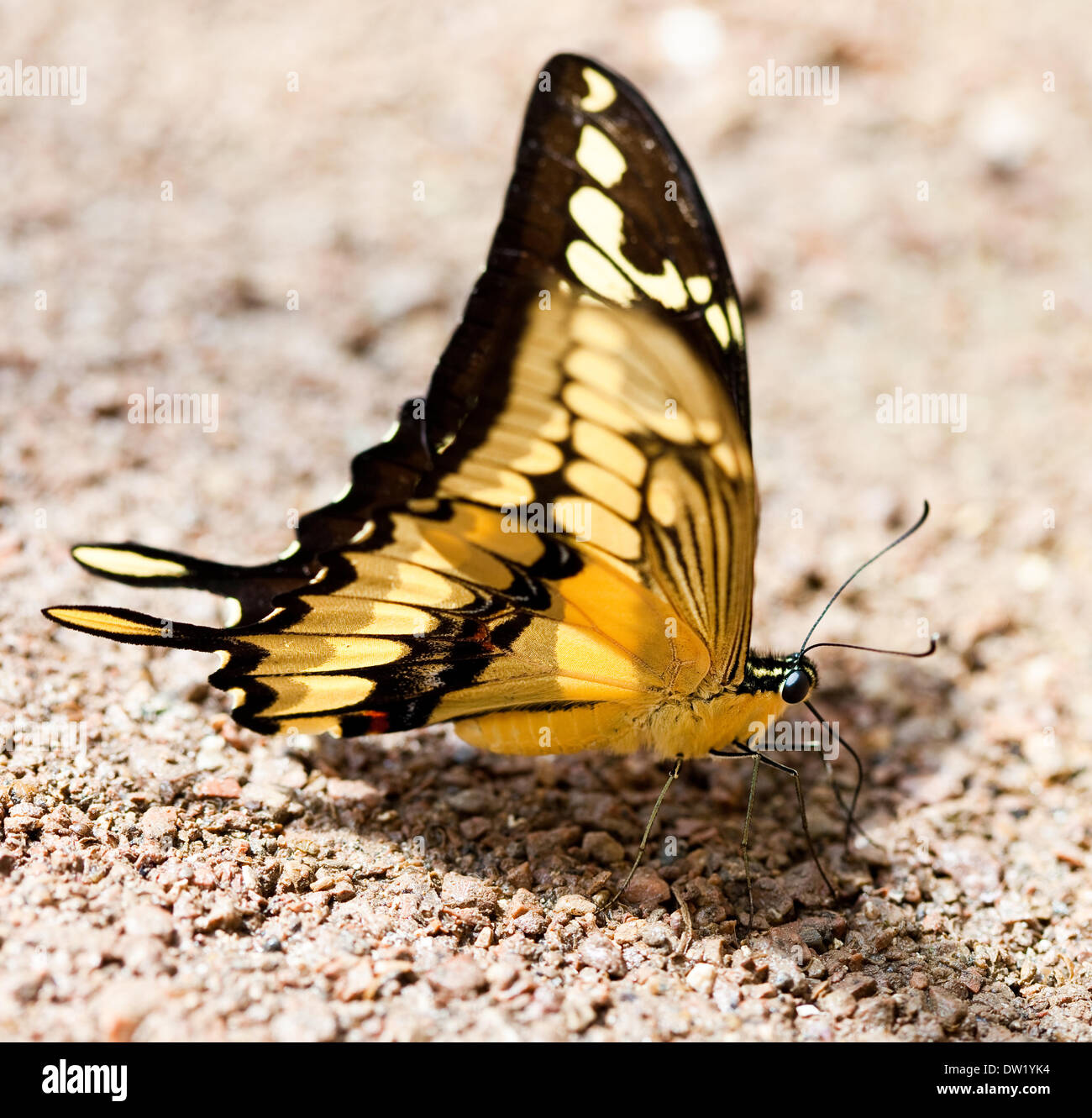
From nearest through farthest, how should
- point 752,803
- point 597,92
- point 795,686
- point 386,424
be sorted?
point 597,92 → point 795,686 → point 752,803 → point 386,424

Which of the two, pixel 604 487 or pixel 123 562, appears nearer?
pixel 604 487

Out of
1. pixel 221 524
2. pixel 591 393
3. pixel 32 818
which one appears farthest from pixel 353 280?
pixel 32 818

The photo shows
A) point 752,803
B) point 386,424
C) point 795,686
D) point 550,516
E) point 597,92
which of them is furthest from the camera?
point 386,424

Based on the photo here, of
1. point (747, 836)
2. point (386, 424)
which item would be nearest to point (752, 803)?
point (747, 836)

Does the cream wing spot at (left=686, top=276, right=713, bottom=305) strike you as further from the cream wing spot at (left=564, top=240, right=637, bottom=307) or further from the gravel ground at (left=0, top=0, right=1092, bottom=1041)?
the gravel ground at (left=0, top=0, right=1092, bottom=1041)

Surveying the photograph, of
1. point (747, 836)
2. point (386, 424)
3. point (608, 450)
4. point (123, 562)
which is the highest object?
point (386, 424)

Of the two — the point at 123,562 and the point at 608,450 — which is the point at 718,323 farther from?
the point at 123,562

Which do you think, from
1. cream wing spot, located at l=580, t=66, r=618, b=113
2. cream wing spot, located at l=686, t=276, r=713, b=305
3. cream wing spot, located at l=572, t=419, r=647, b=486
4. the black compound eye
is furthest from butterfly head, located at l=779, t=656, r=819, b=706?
cream wing spot, located at l=580, t=66, r=618, b=113
